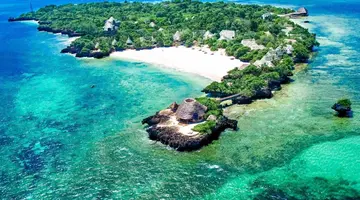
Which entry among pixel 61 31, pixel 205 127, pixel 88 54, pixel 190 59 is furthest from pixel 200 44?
pixel 61 31

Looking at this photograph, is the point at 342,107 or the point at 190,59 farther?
the point at 190,59

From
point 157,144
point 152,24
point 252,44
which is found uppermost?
point 152,24

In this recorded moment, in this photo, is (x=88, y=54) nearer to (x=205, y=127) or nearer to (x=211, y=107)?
(x=211, y=107)

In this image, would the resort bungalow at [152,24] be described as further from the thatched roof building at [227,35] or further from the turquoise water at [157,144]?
the turquoise water at [157,144]

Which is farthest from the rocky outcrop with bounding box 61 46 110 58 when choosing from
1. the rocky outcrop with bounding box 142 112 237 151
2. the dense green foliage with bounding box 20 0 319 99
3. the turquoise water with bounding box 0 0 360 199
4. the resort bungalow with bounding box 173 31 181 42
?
the rocky outcrop with bounding box 142 112 237 151

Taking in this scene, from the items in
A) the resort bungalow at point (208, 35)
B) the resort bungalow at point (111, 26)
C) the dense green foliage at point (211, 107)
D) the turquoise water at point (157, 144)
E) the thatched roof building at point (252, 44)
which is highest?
the resort bungalow at point (111, 26)

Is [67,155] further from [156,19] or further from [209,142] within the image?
[156,19]

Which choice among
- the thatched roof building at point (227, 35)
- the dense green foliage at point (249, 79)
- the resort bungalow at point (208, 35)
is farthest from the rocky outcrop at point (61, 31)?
the dense green foliage at point (249, 79)
